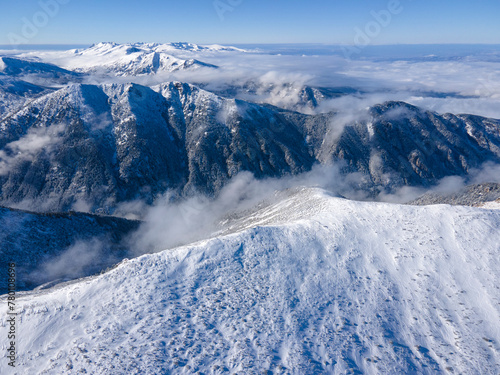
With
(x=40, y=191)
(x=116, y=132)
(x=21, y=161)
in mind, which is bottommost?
(x=40, y=191)

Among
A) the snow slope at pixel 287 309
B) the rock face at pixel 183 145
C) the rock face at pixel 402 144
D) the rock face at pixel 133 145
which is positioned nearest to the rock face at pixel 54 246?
the snow slope at pixel 287 309

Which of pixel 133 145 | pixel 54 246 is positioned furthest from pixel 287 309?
pixel 133 145

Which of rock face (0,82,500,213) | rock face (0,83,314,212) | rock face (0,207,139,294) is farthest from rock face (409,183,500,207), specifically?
rock face (0,207,139,294)

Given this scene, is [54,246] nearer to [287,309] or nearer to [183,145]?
[287,309]

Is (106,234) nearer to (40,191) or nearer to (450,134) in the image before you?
(40,191)

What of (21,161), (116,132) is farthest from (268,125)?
(21,161)

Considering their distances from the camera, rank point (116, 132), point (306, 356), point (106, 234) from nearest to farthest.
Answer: point (306, 356)
point (106, 234)
point (116, 132)

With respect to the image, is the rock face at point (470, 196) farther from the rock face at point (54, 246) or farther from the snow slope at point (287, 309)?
the rock face at point (54, 246)

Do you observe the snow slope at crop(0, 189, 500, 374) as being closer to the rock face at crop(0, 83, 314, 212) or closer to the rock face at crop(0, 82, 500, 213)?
the rock face at crop(0, 83, 314, 212)
